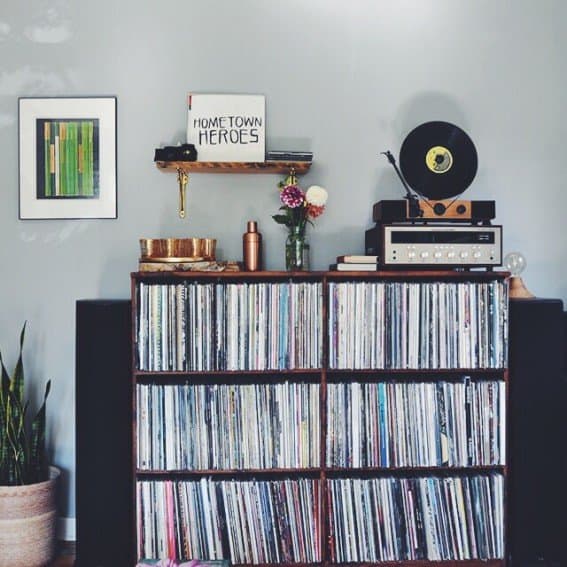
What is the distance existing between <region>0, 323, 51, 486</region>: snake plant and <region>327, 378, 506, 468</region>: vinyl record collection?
1.06m

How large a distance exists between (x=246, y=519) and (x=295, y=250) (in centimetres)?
97

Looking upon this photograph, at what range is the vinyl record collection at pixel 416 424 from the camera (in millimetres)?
2322

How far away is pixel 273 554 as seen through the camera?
Answer: 2.32m

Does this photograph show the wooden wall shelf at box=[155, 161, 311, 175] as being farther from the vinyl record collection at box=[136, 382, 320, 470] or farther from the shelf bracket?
the vinyl record collection at box=[136, 382, 320, 470]

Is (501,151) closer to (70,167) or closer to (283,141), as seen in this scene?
(283,141)

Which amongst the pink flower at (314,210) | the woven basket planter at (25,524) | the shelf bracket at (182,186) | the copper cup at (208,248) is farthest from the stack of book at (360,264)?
the woven basket planter at (25,524)

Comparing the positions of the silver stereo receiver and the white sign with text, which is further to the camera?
the white sign with text

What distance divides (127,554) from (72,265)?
1106mm

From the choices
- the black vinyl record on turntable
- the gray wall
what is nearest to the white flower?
the gray wall

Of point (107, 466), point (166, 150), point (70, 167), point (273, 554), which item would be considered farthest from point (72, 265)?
point (273, 554)

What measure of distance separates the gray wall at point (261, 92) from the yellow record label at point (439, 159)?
0.20 metres

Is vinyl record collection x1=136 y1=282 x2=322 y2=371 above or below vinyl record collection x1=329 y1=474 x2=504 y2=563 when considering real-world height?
above

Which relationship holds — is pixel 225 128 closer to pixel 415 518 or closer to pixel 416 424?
pixel 416 424

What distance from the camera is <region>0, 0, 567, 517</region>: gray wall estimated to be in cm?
262
